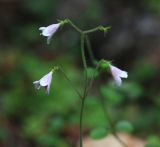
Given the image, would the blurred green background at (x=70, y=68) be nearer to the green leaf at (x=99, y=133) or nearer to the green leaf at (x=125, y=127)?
the green leaf at (x=125, y=127)

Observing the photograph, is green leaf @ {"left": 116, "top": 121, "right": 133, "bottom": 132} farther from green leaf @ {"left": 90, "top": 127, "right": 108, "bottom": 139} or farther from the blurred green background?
the blurred green background

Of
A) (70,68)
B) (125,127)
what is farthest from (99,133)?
(70,68)

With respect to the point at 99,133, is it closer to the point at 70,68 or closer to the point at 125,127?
the point at 125,127

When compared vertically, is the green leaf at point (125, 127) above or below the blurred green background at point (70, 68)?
below

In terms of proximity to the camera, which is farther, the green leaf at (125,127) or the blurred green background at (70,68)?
the blurred green background at (70,68)

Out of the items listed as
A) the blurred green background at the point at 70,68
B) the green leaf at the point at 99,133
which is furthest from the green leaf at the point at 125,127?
the blurred green background at the point at 70,68

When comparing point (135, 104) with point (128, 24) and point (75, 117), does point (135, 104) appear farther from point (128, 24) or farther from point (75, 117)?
point (128, 24)

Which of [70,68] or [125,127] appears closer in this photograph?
[125,127]

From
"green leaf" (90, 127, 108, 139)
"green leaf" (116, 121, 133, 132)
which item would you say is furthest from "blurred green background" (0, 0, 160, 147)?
"green leaf" (90, 127, 108, 139)
